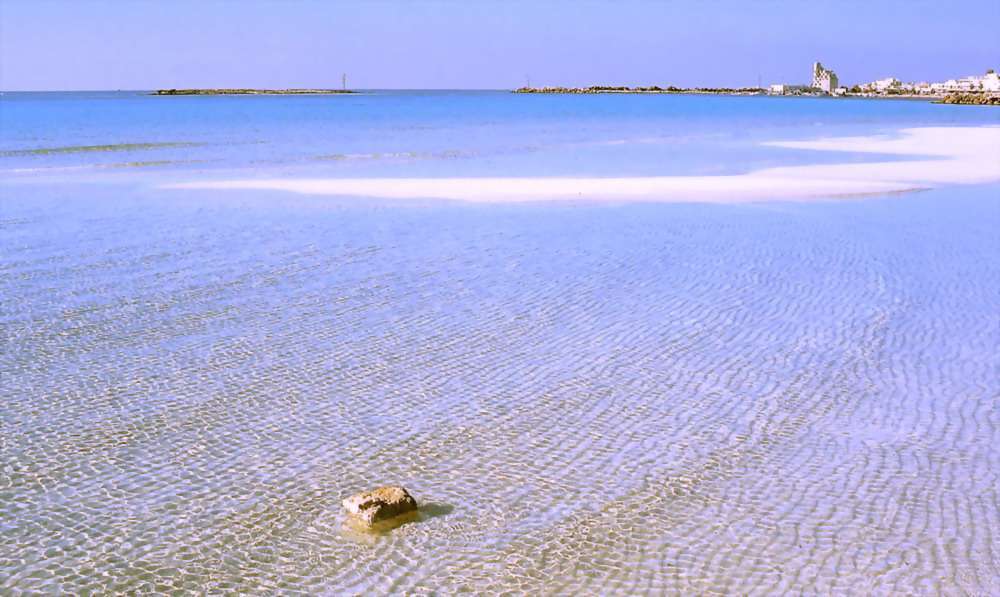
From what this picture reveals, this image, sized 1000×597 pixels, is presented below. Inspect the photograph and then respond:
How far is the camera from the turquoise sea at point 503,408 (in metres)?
5.68

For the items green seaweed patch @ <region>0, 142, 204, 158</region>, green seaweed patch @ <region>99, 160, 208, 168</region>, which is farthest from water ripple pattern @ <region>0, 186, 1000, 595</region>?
green seaweed patch @ <region>0, 142, 204, 158</region>

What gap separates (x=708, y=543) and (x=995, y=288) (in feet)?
27.3

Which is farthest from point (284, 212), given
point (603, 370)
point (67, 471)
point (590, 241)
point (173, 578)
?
point (173, 578)

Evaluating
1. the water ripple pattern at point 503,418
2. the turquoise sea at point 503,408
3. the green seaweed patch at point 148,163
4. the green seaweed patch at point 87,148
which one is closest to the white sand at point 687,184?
the turquoise sea at point 503,408

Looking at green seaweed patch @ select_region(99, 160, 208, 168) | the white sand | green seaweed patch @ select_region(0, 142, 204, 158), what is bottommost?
green seaweed patch @ select_region(0, 142, 204, 158)

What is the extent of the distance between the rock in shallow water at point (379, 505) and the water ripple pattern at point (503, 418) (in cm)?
13

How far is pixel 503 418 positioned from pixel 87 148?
37.0 metres

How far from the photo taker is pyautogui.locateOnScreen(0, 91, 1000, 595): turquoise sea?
5676 mm

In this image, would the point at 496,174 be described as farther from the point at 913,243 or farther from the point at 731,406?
the point at 731,406

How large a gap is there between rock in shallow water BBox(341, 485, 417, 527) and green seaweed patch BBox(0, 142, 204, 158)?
3498cm

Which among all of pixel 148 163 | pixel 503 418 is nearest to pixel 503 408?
pixel 503 418

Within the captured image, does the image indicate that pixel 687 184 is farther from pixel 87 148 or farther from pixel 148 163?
pixel 87 148

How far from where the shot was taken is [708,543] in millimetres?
5836

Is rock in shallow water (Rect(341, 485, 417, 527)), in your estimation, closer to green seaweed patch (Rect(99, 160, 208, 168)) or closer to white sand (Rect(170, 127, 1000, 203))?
white sand (Rect(170, 127, 1000, 203))
